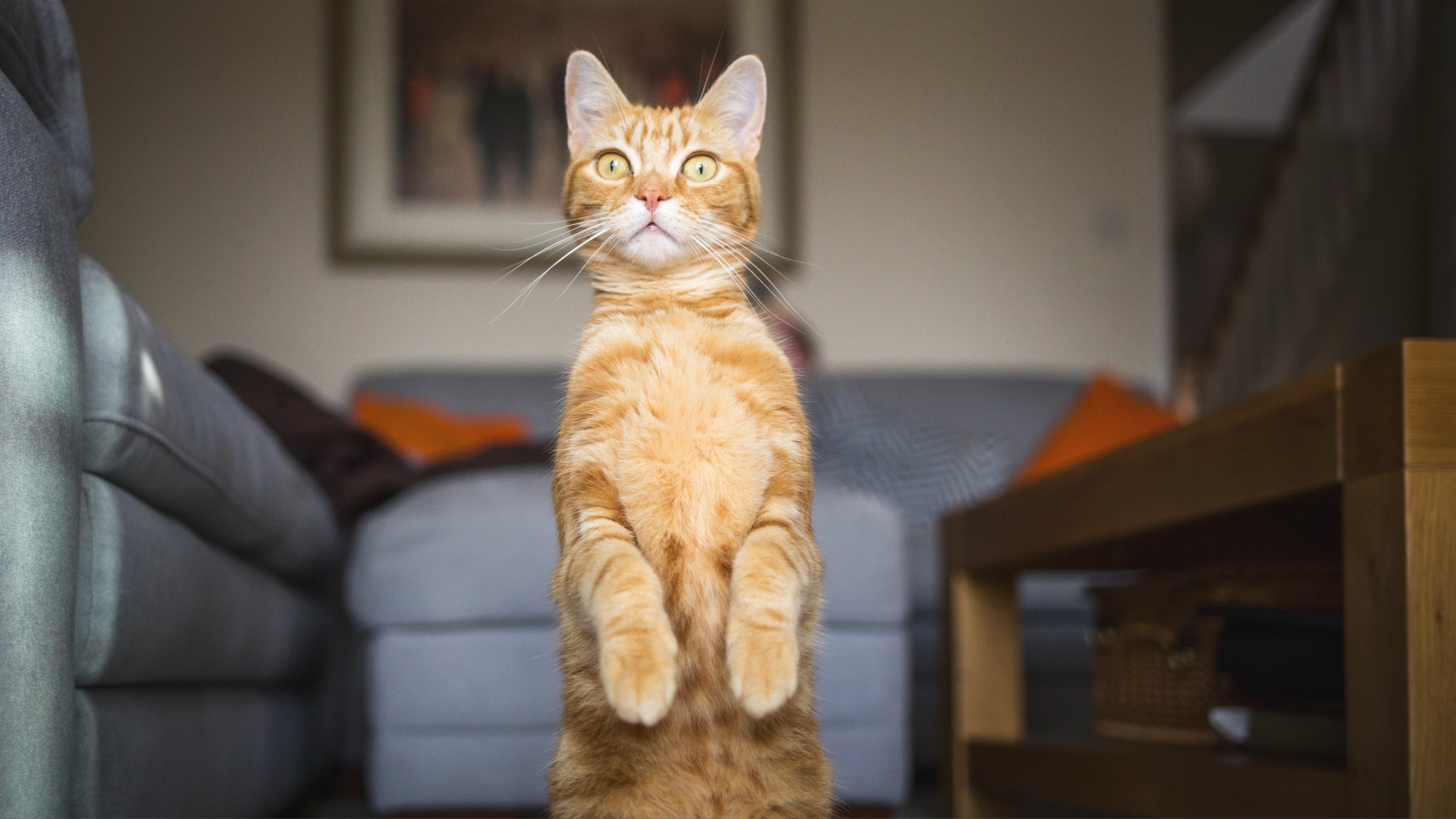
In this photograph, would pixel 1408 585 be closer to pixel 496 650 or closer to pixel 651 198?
pixel 651 198

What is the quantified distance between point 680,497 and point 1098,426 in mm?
2295

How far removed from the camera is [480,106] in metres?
3.49

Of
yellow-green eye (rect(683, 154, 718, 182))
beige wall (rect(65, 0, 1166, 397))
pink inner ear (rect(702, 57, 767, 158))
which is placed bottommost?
yellow-green eye (rect(683, 154, 718, 182))

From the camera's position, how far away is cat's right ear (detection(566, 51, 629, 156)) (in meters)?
0.83

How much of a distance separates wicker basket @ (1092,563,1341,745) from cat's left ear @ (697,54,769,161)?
894 mm

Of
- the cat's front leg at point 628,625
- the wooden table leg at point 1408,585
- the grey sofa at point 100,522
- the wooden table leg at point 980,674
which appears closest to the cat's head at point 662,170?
the cat's front leg at point 628,625

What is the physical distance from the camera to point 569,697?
2.61 ft

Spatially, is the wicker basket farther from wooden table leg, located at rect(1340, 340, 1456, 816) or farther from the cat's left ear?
the cat's left ear

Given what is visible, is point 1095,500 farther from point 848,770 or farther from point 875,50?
point 875,50

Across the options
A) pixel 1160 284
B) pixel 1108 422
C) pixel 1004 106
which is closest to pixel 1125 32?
pixel 1004 106

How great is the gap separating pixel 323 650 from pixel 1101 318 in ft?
8.90

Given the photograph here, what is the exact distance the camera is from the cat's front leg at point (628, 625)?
65cm

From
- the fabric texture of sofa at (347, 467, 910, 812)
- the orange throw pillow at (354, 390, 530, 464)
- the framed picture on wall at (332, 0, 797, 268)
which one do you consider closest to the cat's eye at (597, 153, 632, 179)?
the fabric texture of sofa at (347, 467, 910, 812)

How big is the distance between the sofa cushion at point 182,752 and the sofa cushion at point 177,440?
0.19 m
